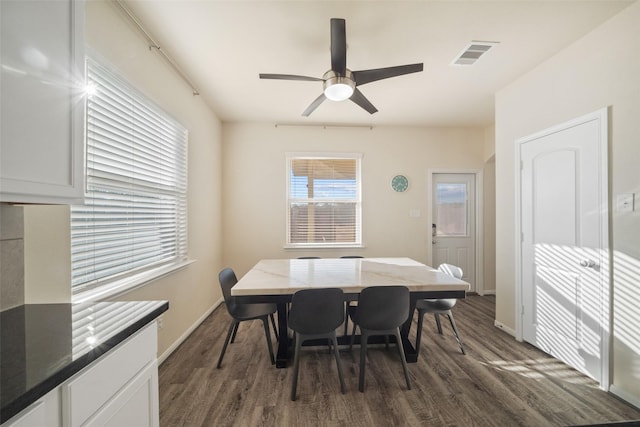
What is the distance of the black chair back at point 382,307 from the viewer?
1.78 meters

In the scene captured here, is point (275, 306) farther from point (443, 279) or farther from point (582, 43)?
point (582, 43)

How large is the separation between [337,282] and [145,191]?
1.74 meters

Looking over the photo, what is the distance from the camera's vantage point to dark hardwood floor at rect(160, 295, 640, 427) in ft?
5.26

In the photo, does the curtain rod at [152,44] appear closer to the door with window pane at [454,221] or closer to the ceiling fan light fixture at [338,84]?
the ceiling fan light fixture at [338,84]

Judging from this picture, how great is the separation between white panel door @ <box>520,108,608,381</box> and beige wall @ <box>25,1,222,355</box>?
3556 millimetres

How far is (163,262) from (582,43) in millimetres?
4094

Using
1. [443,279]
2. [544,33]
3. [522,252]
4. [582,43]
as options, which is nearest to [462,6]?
[544,33]

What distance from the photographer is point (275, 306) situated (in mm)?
2342

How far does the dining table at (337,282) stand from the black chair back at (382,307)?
0.30 ft

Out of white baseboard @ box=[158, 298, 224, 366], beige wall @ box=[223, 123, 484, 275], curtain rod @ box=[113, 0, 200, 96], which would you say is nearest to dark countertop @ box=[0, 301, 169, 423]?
white baseboard @ box=[158, 298, 224, 366]

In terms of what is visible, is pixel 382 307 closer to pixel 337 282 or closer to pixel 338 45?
pixel 337 282

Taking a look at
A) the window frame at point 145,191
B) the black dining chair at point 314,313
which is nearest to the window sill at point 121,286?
the window frame at point 145,191

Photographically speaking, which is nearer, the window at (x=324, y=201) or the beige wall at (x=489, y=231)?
the window at (x=324, y=201)

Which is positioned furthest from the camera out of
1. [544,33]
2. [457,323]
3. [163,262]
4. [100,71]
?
[457,323]
